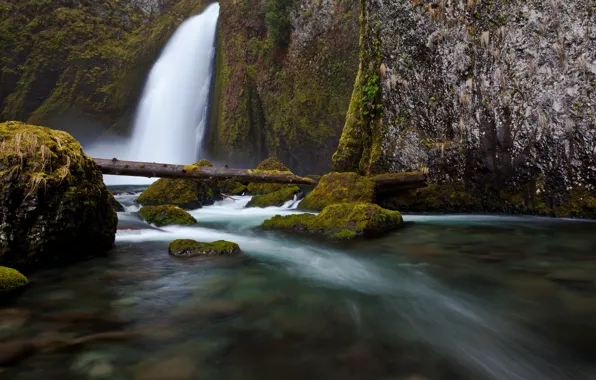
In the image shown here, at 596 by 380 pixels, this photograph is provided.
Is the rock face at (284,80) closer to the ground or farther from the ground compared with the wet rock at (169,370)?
farther from the ground

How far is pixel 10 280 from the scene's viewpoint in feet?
10.0

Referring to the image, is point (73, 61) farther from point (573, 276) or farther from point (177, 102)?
point (573, 276)

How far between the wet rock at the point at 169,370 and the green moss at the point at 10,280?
2.01 metres

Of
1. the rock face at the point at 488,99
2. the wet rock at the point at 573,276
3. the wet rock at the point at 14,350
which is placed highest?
the rock face at the point at 488,99

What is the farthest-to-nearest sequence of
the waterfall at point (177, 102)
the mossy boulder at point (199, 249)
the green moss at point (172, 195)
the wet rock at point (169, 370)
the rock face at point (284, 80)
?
the waterfall at point (177, 102), the rock face at point (284, 80), the green moss at point (172, 195), the mossy boulder at point (199, 249), the wet rock at point (169, 370)

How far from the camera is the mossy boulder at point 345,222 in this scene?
5.89 m

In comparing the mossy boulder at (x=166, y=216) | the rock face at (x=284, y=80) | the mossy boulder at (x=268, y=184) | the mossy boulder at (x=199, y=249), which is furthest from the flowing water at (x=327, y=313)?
the rock face at (x=284, y=80)

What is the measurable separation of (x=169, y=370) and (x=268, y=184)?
38.5 feet

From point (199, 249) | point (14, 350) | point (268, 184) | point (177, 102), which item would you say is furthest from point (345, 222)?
point (177, 102)

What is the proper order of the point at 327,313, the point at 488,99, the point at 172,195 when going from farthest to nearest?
the point at 172,195, the point at 488,99, the point at 327,313

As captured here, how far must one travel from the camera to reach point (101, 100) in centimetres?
2589

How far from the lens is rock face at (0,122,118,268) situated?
3646 mm

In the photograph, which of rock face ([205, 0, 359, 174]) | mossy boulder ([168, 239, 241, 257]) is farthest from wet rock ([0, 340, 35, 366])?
rock face ([205, 0, 359, 174])

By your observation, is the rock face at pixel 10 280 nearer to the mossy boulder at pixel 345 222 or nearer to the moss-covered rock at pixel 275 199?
the mossy boulder at pixel 345 222
